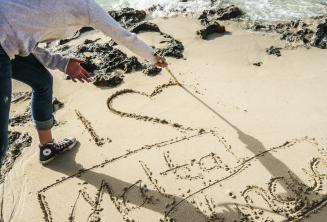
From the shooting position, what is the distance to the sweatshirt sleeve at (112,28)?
111 inches

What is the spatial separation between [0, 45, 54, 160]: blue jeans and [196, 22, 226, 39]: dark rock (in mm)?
2761

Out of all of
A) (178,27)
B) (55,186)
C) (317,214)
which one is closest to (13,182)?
(55,186)

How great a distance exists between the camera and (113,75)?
5.07 m

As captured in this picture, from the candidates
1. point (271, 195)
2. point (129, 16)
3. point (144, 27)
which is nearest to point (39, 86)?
point (271, 195)

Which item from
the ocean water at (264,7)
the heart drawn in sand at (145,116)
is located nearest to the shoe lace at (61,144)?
the heart drawn in sand at (145,116)

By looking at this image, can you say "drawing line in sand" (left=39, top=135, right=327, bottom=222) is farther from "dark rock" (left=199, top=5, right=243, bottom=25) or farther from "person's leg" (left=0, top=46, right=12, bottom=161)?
"dark rock" (left=199, top=5, right=243, bottom=25)

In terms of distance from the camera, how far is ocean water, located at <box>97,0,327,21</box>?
6379mm

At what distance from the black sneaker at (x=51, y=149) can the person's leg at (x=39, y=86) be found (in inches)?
1.9

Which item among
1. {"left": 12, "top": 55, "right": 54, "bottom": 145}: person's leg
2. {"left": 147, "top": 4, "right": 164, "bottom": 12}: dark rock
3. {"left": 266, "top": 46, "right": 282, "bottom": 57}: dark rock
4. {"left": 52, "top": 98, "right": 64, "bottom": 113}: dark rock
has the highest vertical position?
{"left": 12, "top": 55, "right": 54, "bottom": 145}: person's leg

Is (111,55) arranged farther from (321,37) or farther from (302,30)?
(321,37)

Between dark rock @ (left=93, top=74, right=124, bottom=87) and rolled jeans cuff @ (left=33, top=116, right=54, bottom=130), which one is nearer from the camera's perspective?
rolled jeans cuff @ (left=33, top=116, right=54, bottom=130)

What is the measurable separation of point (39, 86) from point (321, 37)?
12.1 feet

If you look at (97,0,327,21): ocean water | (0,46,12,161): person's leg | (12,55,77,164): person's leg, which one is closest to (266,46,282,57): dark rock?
(97,0,327,21): ocean water

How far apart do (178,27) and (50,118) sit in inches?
120
